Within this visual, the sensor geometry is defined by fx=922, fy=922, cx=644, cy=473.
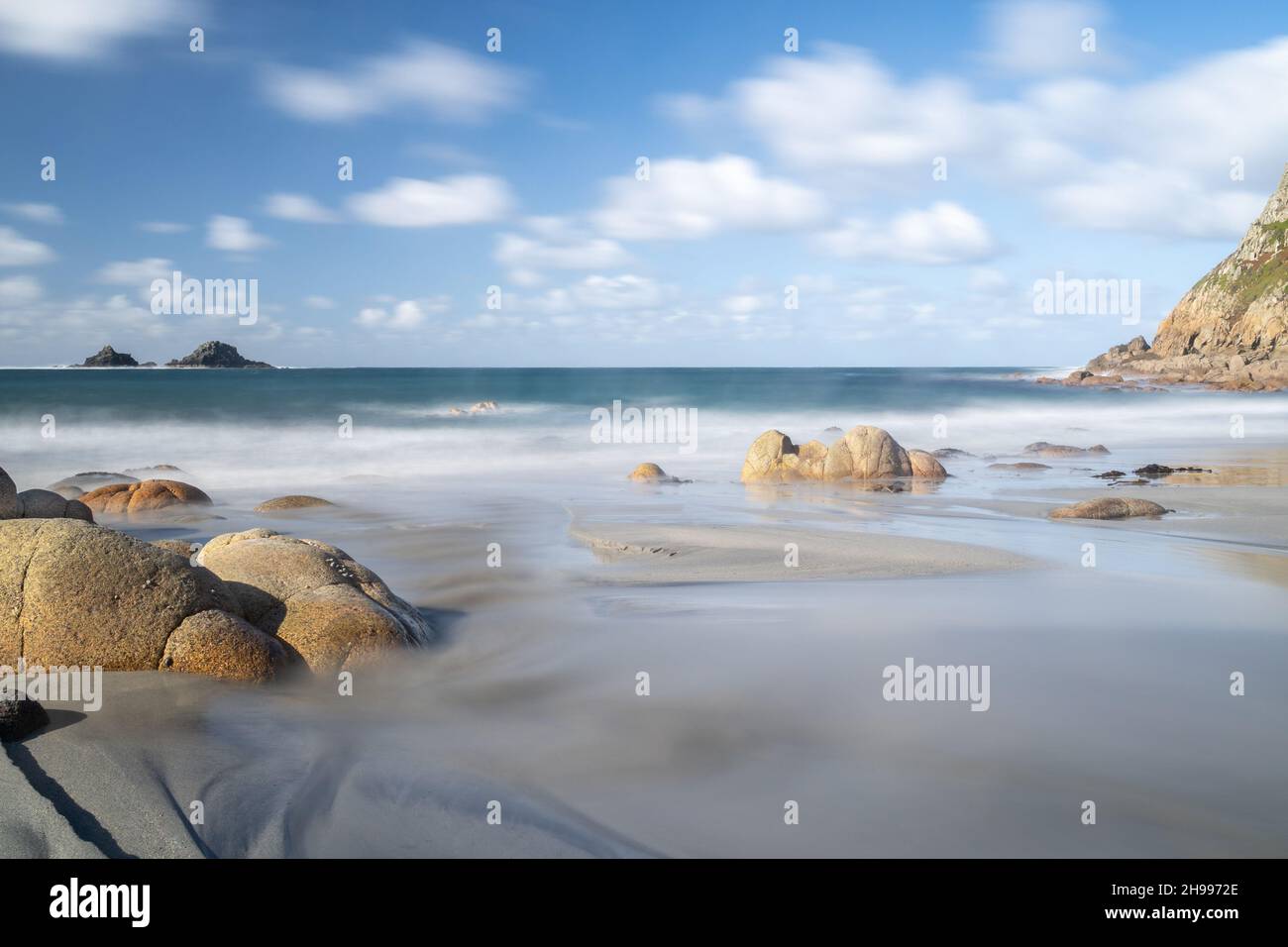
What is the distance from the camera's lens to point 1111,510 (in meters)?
13.2

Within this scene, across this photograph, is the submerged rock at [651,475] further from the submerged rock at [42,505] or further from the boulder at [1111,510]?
the submerged rock at [42,505]

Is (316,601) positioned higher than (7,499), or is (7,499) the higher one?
(7,499)

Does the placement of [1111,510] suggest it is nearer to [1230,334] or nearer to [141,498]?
[141,498]

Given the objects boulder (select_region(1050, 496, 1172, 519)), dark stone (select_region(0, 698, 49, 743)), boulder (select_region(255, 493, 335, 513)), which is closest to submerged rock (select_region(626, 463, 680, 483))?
boulder (select_region(255, 493, 335, 513))

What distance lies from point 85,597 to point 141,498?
10.4 m

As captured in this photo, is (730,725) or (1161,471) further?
(1161,471)

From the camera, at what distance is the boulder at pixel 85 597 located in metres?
5.51

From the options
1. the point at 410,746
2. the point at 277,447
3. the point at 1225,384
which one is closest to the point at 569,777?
the point at 410,746

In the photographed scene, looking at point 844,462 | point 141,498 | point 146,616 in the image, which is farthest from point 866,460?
point 146,616
